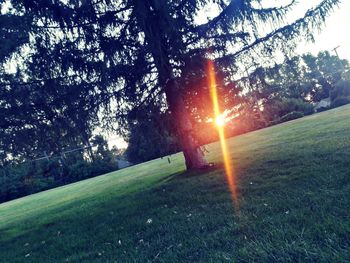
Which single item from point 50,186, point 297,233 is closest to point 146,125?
point 297,233

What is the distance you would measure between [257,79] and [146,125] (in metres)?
A: 3.67

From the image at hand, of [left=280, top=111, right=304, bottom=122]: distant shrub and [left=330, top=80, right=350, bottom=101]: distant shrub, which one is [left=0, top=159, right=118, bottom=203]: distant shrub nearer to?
[left=280, top=111, right=304, bottom=122]: distant shrub

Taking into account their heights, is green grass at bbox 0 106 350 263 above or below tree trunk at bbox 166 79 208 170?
below

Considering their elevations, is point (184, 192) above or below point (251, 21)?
below

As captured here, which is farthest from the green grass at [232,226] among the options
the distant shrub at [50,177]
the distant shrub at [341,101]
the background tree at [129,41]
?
the distant shrub at [341,101]

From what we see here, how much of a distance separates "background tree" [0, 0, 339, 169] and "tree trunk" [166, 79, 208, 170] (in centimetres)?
21

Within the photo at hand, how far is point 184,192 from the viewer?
651 centimetres

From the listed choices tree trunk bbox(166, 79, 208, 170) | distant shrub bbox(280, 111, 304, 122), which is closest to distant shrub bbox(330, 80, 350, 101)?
distant shrub bbox(280, 111, 304, 122)

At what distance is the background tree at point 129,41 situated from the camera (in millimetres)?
6641

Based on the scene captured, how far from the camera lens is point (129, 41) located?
7.48m

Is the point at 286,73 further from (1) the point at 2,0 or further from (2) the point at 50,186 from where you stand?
(2) the point at 50,186

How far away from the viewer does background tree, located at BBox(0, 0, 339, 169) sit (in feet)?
21.8

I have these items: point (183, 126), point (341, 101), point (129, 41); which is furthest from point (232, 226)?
point (341, 101)

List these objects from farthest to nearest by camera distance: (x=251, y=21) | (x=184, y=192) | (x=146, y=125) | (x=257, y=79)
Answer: (x=146, y=125), (x=257, y=79), (x=251, y=21), (x=184, y=192)
